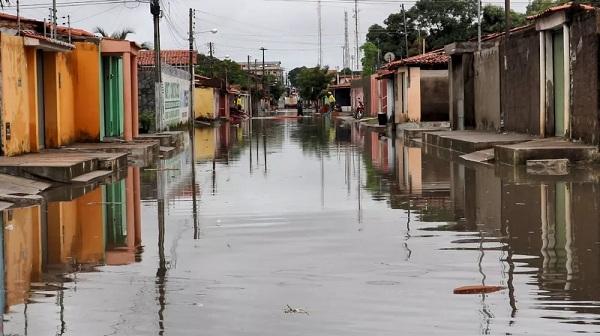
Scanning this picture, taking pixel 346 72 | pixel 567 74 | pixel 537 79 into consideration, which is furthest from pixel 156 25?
pixel 346 72

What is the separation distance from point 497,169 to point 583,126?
2.76 m

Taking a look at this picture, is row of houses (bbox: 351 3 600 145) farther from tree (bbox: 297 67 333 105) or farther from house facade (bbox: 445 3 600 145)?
tree (bbox: 297 67 333 105)

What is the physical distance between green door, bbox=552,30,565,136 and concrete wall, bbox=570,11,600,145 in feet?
5.92

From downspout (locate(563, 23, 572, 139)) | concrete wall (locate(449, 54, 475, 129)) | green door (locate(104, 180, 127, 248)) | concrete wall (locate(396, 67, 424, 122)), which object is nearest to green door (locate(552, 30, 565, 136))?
downspout (locate(563, 23, 572, 139))

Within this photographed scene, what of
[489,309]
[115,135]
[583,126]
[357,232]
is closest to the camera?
[489,309]

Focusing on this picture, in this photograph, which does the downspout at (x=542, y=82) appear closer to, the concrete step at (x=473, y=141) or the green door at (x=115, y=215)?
the concrete step at (x=473, y=141)

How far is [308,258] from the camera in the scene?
11070 millimetres

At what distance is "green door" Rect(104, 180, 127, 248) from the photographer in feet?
42.0

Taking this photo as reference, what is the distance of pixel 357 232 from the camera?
43.4 feet

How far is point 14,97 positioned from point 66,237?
37.6ft

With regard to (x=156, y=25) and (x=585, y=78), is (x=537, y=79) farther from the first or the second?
(x=156, y=25)

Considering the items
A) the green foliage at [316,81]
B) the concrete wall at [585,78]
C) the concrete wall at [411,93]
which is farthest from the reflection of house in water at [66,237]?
the green foliage at [316,81]

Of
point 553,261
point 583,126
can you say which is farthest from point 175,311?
point 583,126

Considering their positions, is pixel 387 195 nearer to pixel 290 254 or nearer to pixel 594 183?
pixel 594 183
